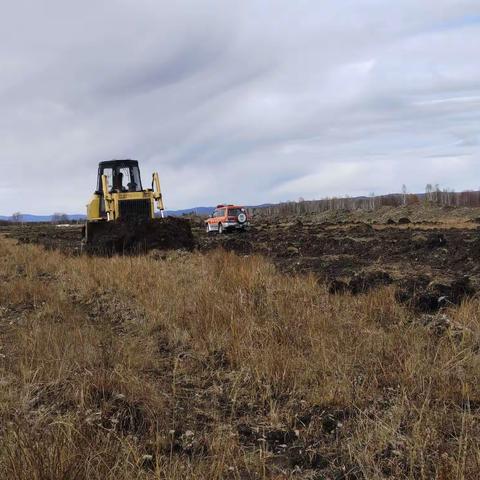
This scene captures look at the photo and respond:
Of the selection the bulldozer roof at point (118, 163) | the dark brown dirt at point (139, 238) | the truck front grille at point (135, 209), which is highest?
the bulldozer roof at point (118, 163)

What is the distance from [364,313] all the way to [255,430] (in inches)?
Answer: 130

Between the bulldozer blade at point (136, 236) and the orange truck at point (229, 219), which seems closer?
the bulldozer blade at point (136, 236)

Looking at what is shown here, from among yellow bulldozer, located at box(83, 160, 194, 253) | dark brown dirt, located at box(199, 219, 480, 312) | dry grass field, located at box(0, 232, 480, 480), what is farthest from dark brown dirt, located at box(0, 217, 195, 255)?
dry grass field, located at box(0, 232, 480, 480)

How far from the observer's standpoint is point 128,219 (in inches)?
706

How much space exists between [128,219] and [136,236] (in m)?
1.22

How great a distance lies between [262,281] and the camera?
8.68m

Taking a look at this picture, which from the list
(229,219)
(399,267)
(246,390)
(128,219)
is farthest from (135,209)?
(229,219)

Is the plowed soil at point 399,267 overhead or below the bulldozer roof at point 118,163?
below

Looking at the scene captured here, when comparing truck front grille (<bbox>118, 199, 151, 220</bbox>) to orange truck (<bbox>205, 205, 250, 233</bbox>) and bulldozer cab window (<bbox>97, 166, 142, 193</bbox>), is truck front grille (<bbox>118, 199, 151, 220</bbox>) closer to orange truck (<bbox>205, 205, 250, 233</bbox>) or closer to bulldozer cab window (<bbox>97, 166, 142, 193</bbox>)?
bulldozer cab window (<bbox>97, 166, 142, 193</bbox>)

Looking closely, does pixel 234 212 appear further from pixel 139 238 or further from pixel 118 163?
pixel 139 238

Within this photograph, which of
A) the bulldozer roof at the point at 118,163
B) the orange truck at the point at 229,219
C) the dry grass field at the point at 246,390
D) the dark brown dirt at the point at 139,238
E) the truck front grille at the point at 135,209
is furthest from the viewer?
the orange truck at the point at 229,219

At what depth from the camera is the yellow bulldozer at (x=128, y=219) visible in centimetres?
1697

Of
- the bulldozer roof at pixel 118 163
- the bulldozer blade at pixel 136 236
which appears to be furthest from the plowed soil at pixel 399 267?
the bulldozer roof at pixel 118 163

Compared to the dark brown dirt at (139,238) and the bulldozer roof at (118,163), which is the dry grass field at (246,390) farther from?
the bulldozer roof at (118,163)
